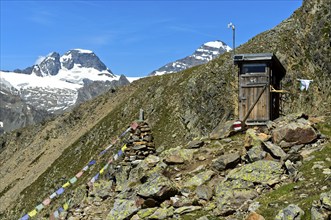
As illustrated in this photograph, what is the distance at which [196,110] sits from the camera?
6275cm

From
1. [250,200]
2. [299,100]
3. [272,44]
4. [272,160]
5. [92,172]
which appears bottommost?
[92,172]

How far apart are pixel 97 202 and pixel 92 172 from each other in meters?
47.0

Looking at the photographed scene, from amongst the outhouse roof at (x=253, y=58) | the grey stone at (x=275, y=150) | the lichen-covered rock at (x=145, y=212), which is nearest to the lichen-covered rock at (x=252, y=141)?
the grey stone at (x=275, y=150)

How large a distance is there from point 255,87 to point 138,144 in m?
8.10

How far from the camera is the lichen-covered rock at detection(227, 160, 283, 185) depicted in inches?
630

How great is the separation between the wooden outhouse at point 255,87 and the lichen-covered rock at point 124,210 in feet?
34.9

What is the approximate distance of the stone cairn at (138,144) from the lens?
74.4ft

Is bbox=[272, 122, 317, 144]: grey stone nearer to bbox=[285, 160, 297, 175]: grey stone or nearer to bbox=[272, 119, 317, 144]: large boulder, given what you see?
bbox=[272, 119, 317, 144]: large boulder

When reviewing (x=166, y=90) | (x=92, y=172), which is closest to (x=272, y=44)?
(x=166, y=90)

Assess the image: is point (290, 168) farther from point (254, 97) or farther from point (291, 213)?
point (254, 97)

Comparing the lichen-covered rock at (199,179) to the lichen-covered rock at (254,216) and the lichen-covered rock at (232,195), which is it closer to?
the lichen-covered rock at (232,195)

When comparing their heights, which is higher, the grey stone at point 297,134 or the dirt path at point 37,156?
the grey stone at point 297,134

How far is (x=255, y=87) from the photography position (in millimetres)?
26156

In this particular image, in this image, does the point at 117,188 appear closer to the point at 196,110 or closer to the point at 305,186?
the point at 305,186
